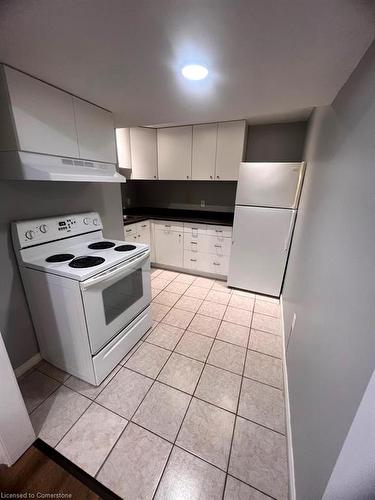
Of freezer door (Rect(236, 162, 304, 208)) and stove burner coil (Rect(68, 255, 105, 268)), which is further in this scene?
freezer door (Rect(236, 162, 304, 208))

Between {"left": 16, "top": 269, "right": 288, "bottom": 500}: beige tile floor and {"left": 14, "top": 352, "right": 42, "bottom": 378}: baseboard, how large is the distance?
0.19 ft

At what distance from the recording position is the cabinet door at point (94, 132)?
147cm

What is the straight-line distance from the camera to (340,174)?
1003 mm

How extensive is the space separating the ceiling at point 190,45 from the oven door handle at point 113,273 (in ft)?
3.77

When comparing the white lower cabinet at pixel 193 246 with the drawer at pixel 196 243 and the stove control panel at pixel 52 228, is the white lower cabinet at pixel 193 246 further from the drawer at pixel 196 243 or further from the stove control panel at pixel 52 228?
the stove control panel at pixel 52 228

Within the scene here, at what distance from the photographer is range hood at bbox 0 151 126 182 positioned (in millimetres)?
1187

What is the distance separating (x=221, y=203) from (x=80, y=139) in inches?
92.2

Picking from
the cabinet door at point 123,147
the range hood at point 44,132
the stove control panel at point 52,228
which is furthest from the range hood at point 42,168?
the cabinet door at point 123,147

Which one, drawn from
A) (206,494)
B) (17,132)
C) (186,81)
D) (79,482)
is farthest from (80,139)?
(206,494)

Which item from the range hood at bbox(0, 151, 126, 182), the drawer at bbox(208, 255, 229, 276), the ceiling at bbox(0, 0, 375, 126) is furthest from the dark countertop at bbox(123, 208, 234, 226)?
the ceiling at bbox(0, 0, 375, 126)

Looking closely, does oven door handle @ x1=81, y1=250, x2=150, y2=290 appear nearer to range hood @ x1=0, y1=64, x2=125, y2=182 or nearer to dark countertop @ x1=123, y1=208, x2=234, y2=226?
range hood @ x1=0, y1=64, x2=125, y2=182

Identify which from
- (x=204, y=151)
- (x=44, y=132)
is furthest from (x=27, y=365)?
(x=204, y=151)

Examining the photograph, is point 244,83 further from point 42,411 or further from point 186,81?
point 42,411

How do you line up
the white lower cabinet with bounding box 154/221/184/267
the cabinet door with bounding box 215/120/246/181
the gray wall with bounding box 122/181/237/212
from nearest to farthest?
the cabinet door with bounding box 215/120/246/181, the white lower cabinet with bounding box 154/221/184/267, the gray wall with bounding box 122/181/237/212
